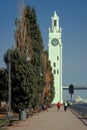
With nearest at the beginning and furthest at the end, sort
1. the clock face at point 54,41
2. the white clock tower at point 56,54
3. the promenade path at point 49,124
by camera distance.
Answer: the promenade path at point 49,124 < the white clock tower at point 56,54 < the clock face at point 54,41

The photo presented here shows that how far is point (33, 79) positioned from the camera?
44.9 metres

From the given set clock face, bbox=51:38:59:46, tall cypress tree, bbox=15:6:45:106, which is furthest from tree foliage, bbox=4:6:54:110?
clock face, bbox=51:38:59:46

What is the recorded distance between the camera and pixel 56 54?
563ft

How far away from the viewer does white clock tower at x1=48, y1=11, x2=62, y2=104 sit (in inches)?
6593

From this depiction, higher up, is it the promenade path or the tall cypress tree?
the tall cypress tree

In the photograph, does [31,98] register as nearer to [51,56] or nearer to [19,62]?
[19,62]

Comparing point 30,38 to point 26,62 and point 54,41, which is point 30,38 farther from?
point 54,41

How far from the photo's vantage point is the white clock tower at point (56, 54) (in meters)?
167

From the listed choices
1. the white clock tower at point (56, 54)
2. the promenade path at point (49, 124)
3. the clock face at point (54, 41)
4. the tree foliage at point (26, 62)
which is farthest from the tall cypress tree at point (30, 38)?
the clock face at point (54, 41)

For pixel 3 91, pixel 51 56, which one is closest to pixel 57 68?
pixel 51 56

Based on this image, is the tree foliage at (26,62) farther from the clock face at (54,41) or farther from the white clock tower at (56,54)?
the clock face at (54,41)

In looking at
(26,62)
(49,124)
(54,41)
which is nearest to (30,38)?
(26,62)

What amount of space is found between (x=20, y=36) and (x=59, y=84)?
4555 inches

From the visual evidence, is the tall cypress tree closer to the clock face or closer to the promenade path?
the promenade path
